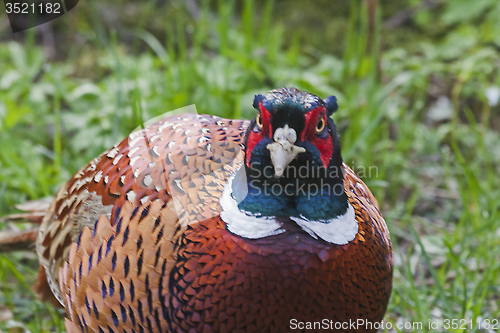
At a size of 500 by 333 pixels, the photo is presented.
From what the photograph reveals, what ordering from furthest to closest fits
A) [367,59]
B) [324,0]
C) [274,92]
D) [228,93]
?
[324,0] → [367,59] → [228,93] → [274,92]

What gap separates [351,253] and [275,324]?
34 cm

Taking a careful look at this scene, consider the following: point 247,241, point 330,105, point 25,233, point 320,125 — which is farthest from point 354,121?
point 25,233

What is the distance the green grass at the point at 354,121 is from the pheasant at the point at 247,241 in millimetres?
832

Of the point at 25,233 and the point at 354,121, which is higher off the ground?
the point at 354,121

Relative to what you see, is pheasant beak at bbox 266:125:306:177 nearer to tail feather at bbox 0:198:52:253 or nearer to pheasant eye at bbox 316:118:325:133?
pheasant eye at bbox 316:118:325:133

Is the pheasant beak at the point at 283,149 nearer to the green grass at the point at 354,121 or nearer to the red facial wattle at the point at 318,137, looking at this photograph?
the red facial wattle at the point at 318,137

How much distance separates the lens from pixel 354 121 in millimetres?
3277

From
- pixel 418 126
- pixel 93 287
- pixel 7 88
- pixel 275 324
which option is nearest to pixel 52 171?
pixel 7 88

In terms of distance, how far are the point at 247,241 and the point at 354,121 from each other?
80.4 inches

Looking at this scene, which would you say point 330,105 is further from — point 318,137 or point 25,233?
point 25,233

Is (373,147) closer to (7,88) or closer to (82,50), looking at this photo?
(7,88)

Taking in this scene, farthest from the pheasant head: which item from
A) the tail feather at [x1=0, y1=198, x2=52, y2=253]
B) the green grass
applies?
the tail feather at [x1=0, y1=198, x2=52, y2=253]

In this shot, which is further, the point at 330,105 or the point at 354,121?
the point at 354,121

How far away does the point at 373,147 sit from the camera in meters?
3.50
